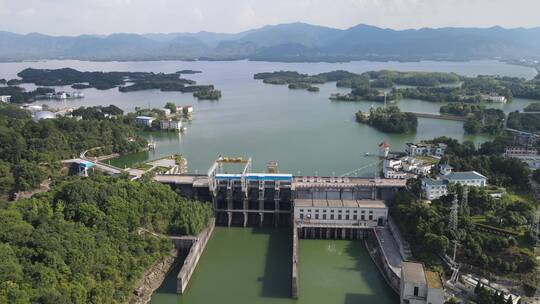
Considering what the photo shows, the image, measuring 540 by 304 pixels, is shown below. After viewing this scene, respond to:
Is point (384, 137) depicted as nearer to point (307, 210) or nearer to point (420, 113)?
point (420, 113)

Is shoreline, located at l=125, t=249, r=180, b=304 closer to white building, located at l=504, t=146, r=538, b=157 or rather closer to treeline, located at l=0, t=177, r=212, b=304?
treeline, located at l=0, t=177, r=212, b=304

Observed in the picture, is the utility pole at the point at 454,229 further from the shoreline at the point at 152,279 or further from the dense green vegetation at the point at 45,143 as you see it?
the dense green vegetation at the point at 45,143

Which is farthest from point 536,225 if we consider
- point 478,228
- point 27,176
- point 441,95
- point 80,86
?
point 80,86

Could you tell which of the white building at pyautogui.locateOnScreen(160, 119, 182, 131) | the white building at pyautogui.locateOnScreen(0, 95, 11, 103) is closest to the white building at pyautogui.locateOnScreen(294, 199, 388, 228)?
the white building at pyautogui.locateOnScreen(160, 119, 182, 131)

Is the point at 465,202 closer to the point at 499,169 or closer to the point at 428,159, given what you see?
the point at 499,169

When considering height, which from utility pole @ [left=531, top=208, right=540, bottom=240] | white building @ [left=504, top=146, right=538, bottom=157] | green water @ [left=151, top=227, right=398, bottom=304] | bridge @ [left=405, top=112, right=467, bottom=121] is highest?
bridge @ [left=405, top=112, right=467, bottom=121]
